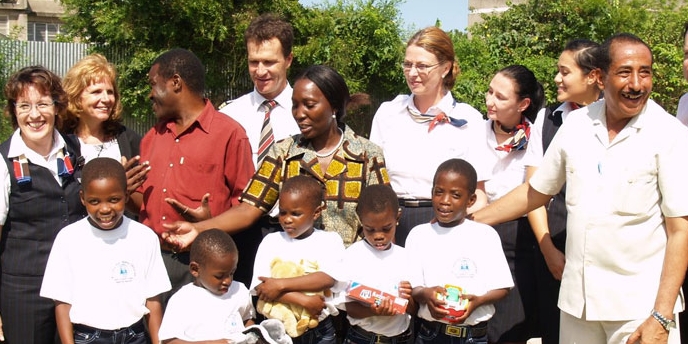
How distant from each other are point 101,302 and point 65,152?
3.39ft

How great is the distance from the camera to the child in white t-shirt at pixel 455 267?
374cm

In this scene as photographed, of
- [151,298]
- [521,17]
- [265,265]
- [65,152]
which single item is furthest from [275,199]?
[521,17]

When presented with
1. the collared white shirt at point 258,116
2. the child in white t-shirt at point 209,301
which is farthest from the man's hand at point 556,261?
the collared white shirt at point 258,116

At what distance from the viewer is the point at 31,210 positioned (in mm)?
3975

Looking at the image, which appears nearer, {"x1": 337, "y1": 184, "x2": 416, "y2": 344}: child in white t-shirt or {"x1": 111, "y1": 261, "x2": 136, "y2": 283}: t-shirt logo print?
{"x1": 111, "y1": 261, "x2": 136, "y2": 283}: t-shirt logo print

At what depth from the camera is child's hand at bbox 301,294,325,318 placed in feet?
12.1

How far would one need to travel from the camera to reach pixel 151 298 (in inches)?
148

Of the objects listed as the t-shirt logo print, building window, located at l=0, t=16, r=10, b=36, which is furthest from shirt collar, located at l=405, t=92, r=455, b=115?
building window, located at l=0, t=16, r=10, b=36

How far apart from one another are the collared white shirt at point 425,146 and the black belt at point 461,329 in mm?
855

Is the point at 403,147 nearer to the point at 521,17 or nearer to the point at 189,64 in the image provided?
the point at 189,64

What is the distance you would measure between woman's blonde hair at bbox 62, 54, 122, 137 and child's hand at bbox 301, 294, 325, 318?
1.79 metres

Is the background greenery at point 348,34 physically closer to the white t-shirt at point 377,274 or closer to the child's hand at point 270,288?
the white t-shirt at point 377,274

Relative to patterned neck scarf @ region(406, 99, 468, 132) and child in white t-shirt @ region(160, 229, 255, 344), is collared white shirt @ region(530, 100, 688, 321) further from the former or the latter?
child in white t-shirt @ region(160, 229, 255, 344)

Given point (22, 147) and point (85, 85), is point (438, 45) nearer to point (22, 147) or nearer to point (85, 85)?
point (85, 85)
